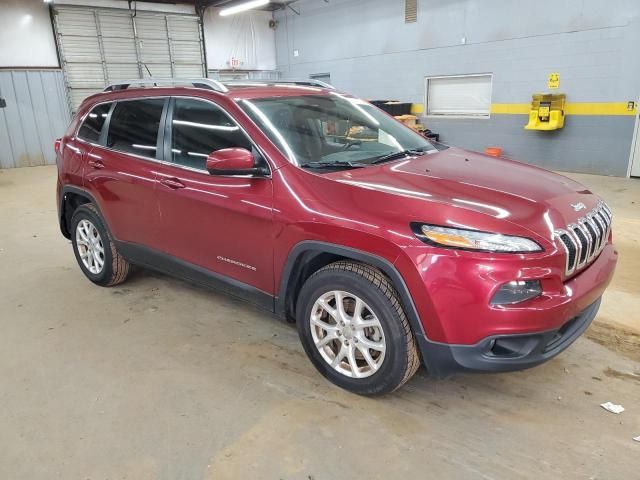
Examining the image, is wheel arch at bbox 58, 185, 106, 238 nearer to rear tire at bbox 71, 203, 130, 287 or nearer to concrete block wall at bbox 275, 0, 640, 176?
rear tire at bbox 71, 203, 130, 287

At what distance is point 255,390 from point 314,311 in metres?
0.55

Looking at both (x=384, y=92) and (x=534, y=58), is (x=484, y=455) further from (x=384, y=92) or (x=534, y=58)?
(x=384, y=92)

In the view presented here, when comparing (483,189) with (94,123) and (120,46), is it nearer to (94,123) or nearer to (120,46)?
(94,123)

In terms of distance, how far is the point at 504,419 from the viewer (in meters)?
2.32

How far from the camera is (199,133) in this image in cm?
297

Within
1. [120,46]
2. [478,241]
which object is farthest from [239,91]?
[120,46]

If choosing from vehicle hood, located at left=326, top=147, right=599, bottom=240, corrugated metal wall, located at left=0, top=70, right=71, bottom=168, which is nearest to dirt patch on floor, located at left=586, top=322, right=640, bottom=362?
vehicle hood, located at left=326, top=147, right=599, bottom=240

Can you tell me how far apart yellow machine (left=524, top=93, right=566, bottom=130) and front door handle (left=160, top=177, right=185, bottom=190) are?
8.02 metres

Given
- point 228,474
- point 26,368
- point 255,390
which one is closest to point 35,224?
point 26,368

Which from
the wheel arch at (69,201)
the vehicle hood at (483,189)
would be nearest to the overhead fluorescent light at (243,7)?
the wheel arch at (69,201)

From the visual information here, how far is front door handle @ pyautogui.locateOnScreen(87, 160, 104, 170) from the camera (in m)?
3.58

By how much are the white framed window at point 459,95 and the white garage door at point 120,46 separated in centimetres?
715

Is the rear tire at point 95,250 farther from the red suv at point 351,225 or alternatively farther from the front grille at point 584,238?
the front grille at point 584,238

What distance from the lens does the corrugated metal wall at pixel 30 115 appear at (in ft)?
38.2
